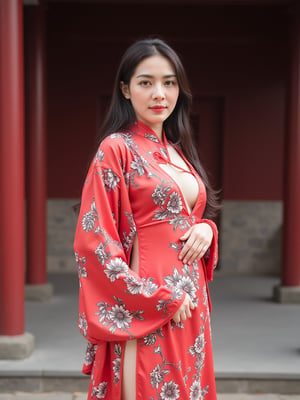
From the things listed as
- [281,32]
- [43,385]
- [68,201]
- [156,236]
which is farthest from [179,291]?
[281,32]

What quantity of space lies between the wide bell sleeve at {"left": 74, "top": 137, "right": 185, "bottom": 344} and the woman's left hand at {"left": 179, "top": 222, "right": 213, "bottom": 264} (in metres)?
0.14

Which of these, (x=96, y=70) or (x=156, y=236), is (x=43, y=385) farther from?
(x=96, y=70)

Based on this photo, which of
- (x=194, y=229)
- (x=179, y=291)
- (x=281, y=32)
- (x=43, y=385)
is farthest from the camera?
(x=281, y=32)

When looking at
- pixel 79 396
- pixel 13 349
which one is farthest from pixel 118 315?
pixel 13 349

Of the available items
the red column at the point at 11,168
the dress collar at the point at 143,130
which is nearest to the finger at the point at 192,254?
the dress collar at the point at 143,130

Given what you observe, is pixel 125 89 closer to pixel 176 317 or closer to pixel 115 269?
pixel 115 269

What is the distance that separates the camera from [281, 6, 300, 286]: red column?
512cm

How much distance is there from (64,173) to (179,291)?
16.9 ft

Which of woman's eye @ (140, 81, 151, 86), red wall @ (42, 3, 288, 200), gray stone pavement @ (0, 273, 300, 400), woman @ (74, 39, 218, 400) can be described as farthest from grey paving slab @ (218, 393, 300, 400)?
red wall @ (42, 3, 288, 200)

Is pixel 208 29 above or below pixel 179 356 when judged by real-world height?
above

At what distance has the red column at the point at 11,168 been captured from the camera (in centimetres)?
351

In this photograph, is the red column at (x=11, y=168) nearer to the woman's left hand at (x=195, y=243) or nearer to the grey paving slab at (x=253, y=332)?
the grey paving slab at (x=253, y=332)

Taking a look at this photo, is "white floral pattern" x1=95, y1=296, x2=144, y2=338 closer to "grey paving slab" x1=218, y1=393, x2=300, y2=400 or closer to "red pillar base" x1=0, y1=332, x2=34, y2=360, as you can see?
"grey paving slab" x1=218, y1=393, x2=300, y2=400

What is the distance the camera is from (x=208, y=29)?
6.46m
